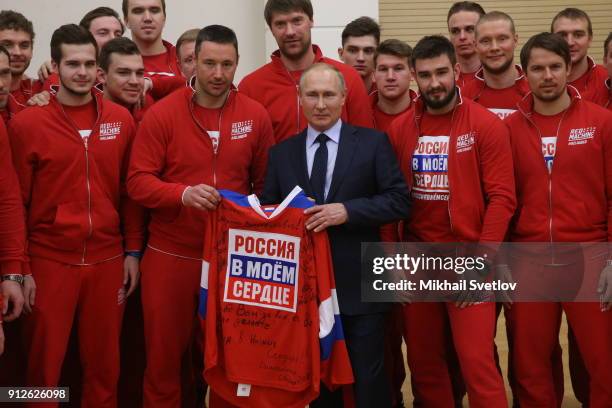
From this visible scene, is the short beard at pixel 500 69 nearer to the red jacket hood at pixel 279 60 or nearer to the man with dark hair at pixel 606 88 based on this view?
the man with dark hair at pixel 606 88

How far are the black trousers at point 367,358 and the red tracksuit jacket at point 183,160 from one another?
0.81m

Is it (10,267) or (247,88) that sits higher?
(247,88)

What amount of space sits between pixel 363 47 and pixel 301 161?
148cm

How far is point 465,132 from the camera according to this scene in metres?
3.89

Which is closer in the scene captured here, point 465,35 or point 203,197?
point 203,197

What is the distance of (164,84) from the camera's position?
190 inches

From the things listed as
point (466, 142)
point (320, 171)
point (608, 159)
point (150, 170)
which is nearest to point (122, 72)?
point (150, 170)

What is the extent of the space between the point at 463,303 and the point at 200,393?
67.9 inches

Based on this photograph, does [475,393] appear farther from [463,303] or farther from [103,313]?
[103,313]

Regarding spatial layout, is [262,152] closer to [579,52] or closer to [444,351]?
[444,351]

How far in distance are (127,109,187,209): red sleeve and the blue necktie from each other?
22.3 inches

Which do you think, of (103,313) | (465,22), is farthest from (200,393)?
(465,22)

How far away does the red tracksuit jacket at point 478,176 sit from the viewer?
150 inches

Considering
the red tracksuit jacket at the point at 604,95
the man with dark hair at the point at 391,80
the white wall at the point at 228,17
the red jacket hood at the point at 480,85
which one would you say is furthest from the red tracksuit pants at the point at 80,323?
the white wall at the point at 228,17
